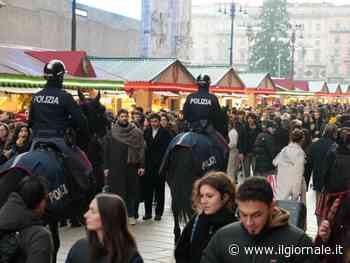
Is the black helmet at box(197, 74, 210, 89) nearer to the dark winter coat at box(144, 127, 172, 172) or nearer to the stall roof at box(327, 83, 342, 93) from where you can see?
the dark winter coat at box(144, 127, 172, 172)

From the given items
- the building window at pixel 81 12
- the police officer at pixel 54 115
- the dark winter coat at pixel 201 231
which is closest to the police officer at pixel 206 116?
the police officer at pixel 54 115

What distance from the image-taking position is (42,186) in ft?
18.9

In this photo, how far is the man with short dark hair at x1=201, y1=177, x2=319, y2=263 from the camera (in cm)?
459

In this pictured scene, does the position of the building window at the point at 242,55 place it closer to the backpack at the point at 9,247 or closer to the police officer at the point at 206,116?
the police officer at the point at 206,116

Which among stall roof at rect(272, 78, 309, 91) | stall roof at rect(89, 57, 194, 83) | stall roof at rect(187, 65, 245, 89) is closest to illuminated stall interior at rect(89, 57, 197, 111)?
stall roof at rect(89, 57, 194, 83)

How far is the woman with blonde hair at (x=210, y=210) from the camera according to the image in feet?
18.8

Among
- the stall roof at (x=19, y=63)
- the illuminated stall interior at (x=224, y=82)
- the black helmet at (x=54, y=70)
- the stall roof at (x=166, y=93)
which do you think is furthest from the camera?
the illuminated stall interior at (x=224, y=82)

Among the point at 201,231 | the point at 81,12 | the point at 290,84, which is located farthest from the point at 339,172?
the point at 290,84

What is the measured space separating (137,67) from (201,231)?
1044 inches

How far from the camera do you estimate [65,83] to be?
75.9ft

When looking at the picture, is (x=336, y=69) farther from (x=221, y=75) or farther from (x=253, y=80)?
(x=221, y=75)

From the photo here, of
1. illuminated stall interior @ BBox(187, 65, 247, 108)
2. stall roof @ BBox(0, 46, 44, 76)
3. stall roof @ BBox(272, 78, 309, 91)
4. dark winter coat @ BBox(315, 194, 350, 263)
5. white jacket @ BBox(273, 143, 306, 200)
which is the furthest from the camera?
stall roof @ BBox(272, 78, 309, 91)

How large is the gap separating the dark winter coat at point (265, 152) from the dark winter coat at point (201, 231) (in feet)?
31.8

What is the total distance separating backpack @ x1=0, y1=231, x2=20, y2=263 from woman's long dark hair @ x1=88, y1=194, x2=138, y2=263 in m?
0.76
